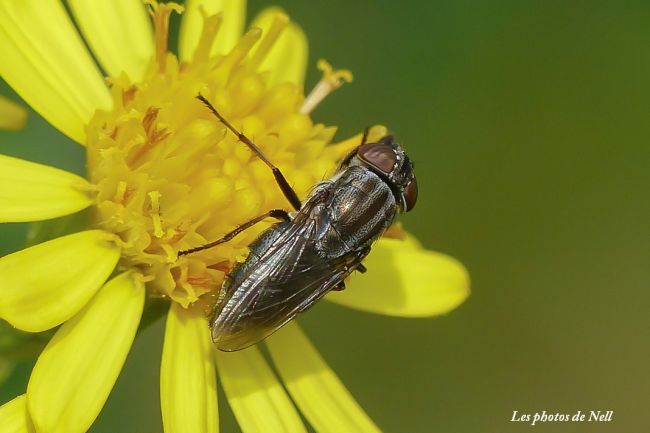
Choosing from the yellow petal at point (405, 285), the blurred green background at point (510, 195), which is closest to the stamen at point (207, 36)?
the yellow petal at point (405, 285)

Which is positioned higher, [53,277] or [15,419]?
[53,277]

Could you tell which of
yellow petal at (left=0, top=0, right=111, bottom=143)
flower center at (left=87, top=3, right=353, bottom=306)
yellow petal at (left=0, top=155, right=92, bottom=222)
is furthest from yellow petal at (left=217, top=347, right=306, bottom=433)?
yellow petal at (left=0, top=0, right=111, bottom=143)

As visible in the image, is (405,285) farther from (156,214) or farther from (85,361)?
(85,361)

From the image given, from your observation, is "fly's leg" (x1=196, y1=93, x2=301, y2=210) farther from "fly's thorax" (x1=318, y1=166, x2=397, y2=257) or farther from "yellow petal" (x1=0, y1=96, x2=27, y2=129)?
"yellow petal" (x1=0, y1=96, x2=27, y2=129)

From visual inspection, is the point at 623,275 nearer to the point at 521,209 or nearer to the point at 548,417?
the point at 521,209

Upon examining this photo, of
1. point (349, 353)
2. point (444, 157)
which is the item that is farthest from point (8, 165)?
point (444, 157)

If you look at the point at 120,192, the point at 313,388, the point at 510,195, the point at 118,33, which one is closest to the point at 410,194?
the point at 313,388
